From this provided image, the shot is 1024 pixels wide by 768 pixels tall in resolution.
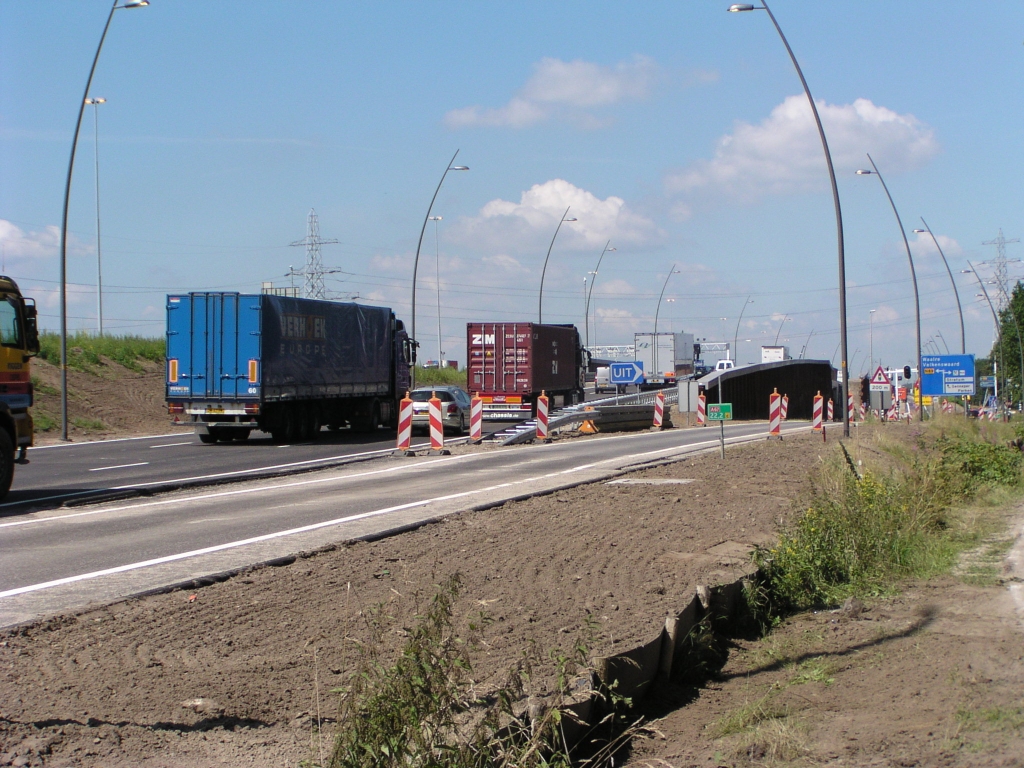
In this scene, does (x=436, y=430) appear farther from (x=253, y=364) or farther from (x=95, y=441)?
(x=95, y=441)

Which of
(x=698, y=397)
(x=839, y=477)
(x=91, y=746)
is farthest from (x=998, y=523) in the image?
(x=698, y=397)

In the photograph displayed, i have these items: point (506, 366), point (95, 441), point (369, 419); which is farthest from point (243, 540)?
point (506, 366)

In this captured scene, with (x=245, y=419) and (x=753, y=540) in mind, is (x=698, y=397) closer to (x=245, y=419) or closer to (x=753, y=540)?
(x=245, y=419)

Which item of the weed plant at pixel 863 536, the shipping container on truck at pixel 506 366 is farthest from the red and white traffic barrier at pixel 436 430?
the shipping container on truck at pixel 506 366

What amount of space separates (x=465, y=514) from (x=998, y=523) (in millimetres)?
7410

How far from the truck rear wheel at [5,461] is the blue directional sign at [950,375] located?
3439cm

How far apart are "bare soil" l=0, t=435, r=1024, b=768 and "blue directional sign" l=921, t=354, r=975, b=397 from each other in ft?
107

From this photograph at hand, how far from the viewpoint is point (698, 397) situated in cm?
3334

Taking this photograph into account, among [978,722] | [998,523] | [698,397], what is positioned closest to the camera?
[978,722]

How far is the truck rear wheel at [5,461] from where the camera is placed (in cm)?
1359

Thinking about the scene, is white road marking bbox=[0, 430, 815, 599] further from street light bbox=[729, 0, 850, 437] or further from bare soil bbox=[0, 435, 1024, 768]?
street light bbox=[729, 0, 850, 437]

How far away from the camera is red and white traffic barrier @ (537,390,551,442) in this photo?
2761 centimetres

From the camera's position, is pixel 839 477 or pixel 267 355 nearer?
pixel 839 477

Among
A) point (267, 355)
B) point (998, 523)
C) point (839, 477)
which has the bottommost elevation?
point (998, 523)
